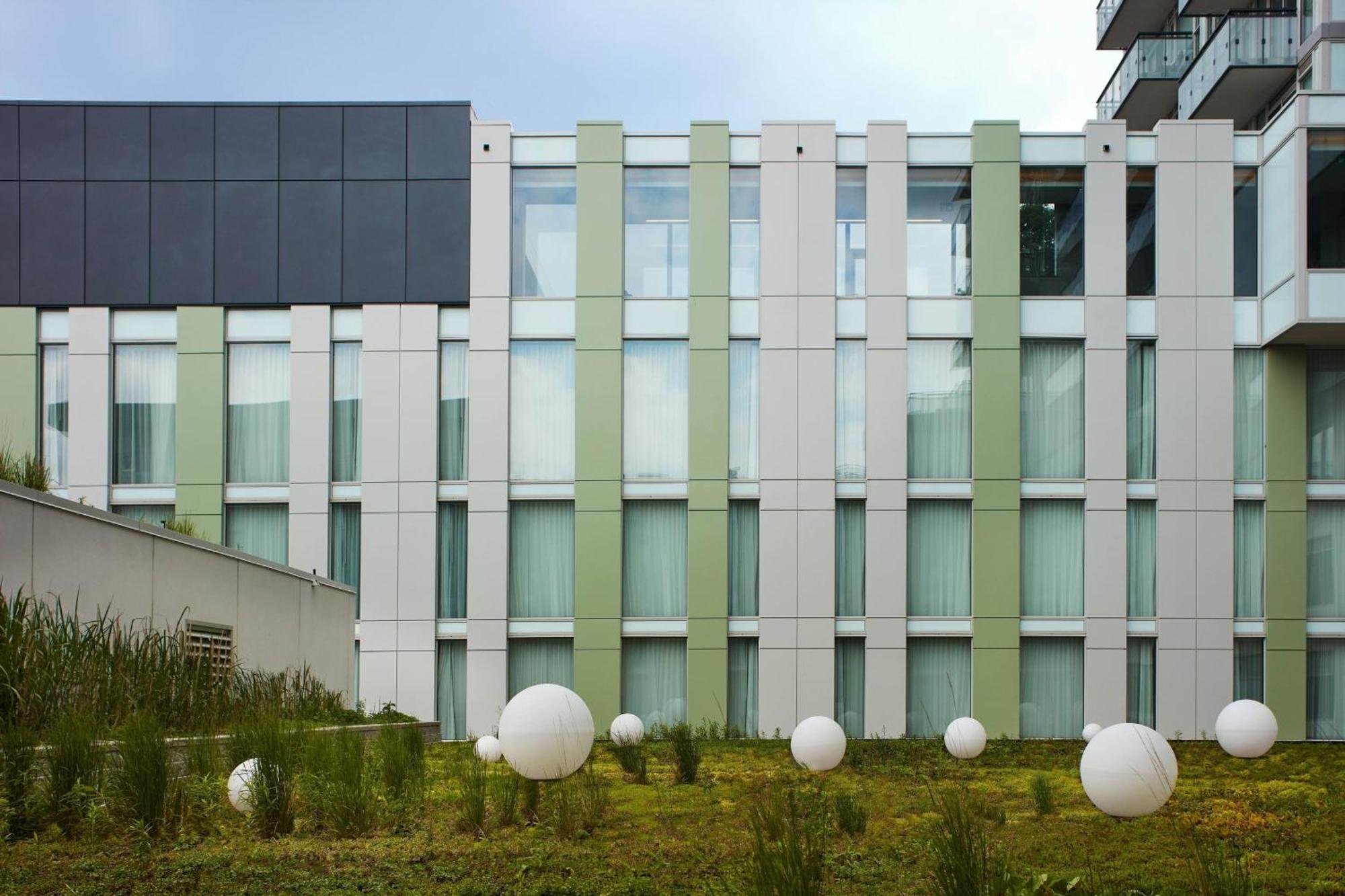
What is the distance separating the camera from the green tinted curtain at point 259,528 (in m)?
22.7

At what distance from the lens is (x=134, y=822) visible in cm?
787

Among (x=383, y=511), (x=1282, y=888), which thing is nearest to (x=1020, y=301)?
(x=383, y=511)

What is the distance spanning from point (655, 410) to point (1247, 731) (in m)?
11.4

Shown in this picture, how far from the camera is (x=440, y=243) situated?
22672 mm

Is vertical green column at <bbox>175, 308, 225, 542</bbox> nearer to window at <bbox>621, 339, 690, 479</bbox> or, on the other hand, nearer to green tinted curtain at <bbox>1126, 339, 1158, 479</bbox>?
window at <bbox>621, 339, 690, 479</bbox>

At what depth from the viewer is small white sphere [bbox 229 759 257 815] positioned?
8.52m

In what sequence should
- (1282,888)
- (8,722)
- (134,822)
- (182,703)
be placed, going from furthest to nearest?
1. (182,703)
2. (8,722)
3. (134,822)
4. (1282,888)

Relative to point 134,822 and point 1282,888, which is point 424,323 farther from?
point 1282,888

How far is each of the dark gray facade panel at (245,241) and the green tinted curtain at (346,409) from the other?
1.75 metres

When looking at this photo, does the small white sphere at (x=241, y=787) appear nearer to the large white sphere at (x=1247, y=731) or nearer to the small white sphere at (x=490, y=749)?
the small white sphere at (x=490, y=749)

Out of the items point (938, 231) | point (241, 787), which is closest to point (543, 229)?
point (938, 231)

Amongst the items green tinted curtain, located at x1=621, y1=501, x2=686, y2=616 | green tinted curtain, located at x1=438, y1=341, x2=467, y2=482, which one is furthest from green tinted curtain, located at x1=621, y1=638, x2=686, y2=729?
green tinted curtain, located at x1=438, y1=341, x2=467, y2=482

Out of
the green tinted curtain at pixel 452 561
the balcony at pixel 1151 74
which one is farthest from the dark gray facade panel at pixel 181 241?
the balcony at pixel 1151 74

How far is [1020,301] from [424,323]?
1120 centimetres
